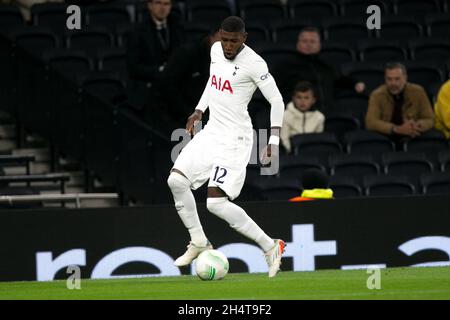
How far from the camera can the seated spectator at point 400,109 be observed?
55.1 ft

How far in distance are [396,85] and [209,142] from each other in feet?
16.4

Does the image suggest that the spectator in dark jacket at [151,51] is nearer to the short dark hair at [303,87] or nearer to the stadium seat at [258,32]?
the short dark hair at [303,87]

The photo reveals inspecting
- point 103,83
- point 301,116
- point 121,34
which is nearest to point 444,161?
point 301,116

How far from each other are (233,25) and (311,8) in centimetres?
793

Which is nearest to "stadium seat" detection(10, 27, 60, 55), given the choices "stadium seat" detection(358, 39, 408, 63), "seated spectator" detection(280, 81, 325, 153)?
"seated spectator" detection(280, 81, 325, 153)

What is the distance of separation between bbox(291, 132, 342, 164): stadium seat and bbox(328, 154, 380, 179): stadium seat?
0.72 ft

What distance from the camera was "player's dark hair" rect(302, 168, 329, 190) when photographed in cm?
1430

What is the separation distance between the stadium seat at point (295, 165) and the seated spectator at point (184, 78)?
124 cm

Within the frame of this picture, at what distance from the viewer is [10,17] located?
59.9ft

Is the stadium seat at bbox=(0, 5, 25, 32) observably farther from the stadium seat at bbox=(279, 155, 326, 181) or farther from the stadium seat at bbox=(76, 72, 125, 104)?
the stadium seat at bbox=(279, 155, 326, 181)

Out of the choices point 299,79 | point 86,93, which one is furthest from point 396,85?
point 86,93

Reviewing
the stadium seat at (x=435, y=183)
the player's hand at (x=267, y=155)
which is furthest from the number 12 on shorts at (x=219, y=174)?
the stadium seat at (x=435, y=183)

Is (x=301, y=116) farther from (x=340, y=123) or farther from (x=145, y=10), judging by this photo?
(x=145, y=10)

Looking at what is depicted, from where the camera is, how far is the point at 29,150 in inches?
682
